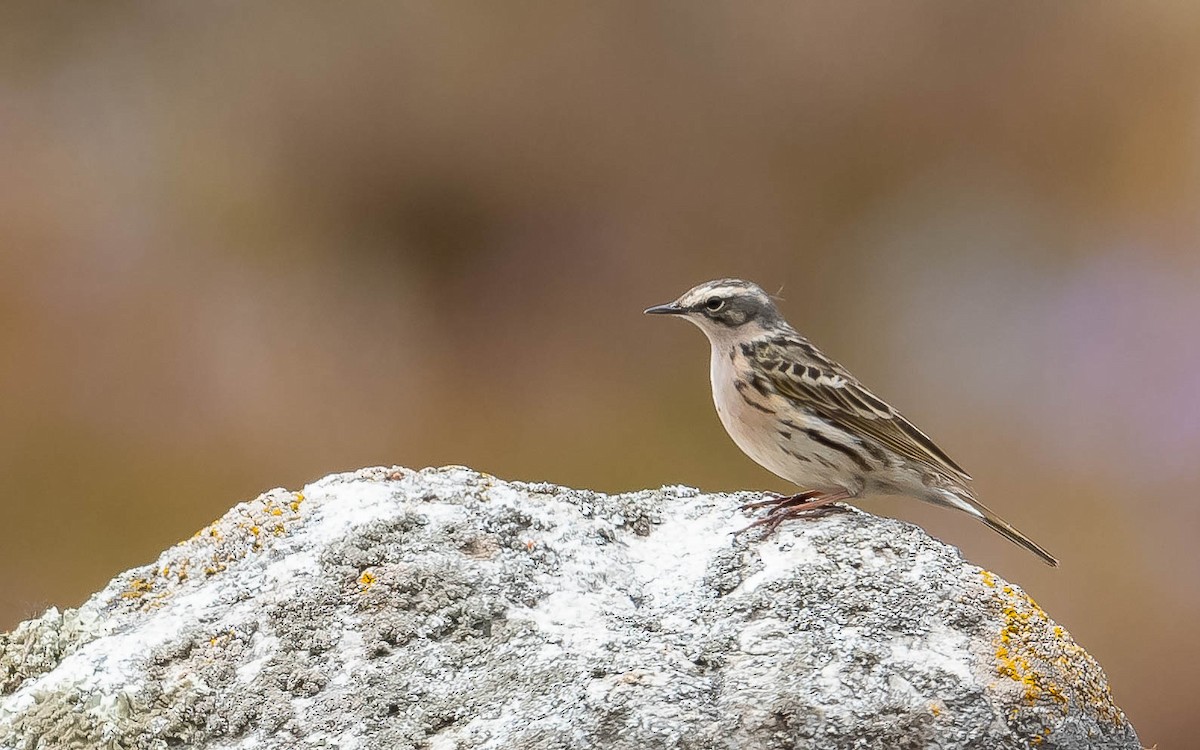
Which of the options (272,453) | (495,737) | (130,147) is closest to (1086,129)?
(272,453)

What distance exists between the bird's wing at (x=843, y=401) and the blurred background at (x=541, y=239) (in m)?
7.94

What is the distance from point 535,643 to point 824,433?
246cm

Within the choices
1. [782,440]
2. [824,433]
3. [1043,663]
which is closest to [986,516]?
[824,433]

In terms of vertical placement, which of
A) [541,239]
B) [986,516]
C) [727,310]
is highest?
[541,239]

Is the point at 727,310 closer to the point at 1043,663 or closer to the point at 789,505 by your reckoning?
the point at 789,505

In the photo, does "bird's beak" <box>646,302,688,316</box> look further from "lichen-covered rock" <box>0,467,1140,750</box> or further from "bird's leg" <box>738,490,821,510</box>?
"lichen-covered rock" <box>0,467,1140,750</box>

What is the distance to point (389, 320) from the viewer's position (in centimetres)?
1861

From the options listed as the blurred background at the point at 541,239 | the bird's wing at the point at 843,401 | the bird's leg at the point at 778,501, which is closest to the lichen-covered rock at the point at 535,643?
the bird's leg at the point at 778,501

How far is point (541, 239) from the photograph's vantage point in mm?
19391

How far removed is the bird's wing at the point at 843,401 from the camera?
273 inches

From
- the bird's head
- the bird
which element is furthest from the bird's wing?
the bird's head

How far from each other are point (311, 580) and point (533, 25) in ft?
52.4

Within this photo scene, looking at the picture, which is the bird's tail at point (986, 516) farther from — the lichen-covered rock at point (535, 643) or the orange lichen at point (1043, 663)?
the orange lichen at point (1043, 663)

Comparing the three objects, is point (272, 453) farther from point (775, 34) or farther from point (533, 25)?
point (775, 34)
